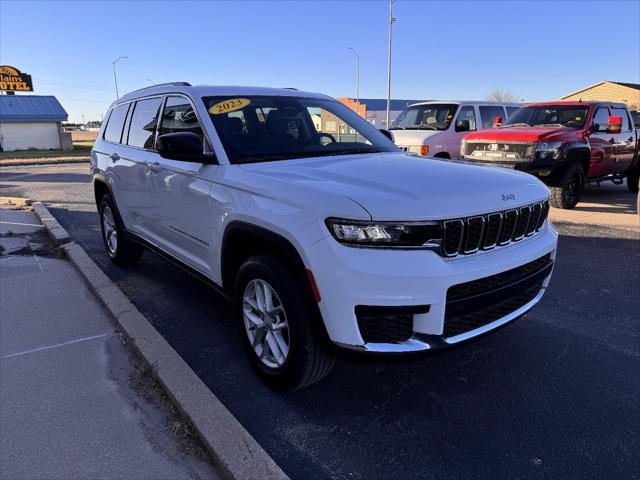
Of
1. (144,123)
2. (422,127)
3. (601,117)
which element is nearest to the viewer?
(144,123)

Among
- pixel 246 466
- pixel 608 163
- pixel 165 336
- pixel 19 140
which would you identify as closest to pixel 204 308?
pixel 165 336

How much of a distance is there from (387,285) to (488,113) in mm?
11011

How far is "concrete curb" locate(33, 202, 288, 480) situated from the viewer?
89.2 inches

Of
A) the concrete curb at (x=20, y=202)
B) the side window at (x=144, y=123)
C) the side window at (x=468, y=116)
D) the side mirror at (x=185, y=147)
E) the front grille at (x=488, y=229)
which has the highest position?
the side window at (x=468, y=116)

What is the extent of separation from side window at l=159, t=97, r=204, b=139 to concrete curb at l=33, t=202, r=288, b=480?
1571mm

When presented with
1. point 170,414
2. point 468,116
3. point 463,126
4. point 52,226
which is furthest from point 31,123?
point 170,414

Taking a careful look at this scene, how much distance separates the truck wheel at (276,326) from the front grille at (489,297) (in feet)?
2.40

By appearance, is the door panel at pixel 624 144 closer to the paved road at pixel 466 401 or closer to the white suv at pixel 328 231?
the paved road at pixel 466 401

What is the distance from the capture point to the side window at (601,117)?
9438 millimetres

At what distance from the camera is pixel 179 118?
391 centimetres

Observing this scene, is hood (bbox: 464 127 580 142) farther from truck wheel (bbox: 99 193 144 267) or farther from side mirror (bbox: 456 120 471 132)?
truck wheel (bbox: 99 193 144 267)

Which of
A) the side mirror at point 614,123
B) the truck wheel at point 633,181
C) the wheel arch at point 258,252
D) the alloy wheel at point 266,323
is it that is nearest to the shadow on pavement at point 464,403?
the alloy wheel at point 266,323

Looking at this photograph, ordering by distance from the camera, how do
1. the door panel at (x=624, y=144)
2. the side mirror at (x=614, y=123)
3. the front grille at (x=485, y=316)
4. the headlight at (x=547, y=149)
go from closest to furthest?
1. the front grille at (x=485, y=316)
2. the headlight at (x=547, y=149)
3. the side mirror at (x=614, y=123)
4. the door panel at (x=624, y=144)

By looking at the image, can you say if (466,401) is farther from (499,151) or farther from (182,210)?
(499,151)
